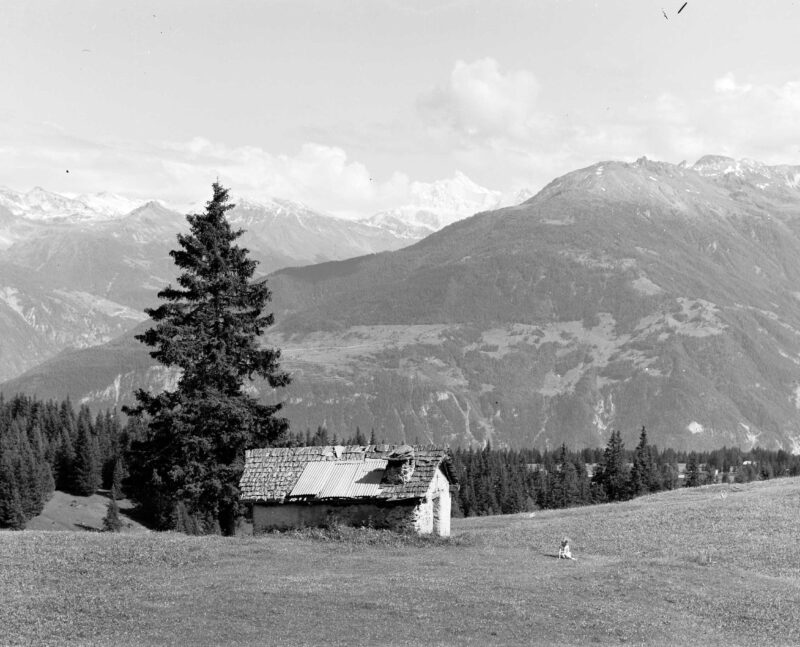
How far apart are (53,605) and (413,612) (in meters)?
12.0

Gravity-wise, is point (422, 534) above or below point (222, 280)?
below

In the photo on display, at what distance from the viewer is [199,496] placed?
5653 cm

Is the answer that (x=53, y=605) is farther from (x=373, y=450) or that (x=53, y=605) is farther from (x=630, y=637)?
(x=373, y=450)

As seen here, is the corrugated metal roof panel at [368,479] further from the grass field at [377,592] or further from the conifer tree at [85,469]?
the conifer tree at [85,469]

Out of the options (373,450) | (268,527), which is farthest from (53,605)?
(373,450)

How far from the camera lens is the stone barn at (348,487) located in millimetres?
52938

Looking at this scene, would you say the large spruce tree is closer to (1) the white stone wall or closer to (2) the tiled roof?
(2) the tiled roof

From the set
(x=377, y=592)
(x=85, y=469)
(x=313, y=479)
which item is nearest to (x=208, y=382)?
(x=313, y=479)

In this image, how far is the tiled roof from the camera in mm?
53406

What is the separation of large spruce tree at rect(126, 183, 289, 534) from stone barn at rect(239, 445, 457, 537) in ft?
6.47

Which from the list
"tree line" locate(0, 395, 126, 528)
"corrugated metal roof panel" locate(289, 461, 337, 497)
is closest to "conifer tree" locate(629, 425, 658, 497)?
"tree line" locate(0, 395, 126, 528)

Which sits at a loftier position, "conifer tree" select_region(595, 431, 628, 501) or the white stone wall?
"conifer tree" select_region(595, 431, 628, 501)

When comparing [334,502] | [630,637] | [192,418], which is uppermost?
[192,418]

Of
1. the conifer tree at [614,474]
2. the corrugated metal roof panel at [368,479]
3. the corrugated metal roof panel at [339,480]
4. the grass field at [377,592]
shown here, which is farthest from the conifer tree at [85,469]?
the corrugated metal roof panel at [368,479]
